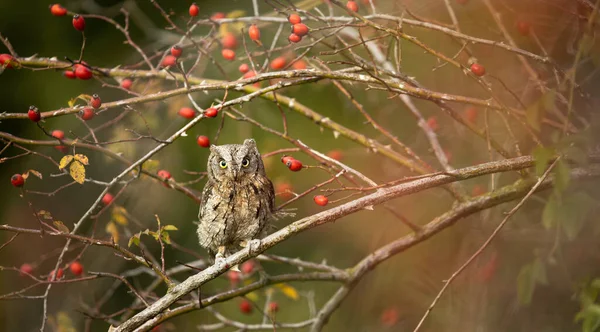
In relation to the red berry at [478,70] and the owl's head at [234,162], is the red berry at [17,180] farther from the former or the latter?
the red berry at [478,70]

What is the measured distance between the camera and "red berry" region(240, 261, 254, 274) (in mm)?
2330

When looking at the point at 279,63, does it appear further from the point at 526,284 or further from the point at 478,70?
the point at 526,284

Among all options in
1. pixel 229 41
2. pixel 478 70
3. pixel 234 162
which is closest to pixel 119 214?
pixel 234 162

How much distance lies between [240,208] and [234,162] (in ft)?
0.48

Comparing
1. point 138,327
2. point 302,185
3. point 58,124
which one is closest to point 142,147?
point 58,124

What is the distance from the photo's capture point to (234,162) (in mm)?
1697

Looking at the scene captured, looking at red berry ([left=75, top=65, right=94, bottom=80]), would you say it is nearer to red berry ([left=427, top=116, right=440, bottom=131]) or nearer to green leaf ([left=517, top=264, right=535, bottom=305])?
red berry ([left=427, top=116, right=440, bottom=131])

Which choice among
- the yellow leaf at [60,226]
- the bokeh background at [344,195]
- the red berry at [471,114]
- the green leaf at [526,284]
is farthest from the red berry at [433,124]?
the yellow leaf at [60,226]

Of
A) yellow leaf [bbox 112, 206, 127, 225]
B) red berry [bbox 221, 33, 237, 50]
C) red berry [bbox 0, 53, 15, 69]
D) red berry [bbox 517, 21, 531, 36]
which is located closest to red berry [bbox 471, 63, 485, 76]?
red berry [bbox 517, 21, 531, 36]

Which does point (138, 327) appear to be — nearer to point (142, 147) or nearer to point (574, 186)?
point (574, 186)

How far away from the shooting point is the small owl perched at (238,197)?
1.73 metres

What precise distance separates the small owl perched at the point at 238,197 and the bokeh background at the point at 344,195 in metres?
0.32

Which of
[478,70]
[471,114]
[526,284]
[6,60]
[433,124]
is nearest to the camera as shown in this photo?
[526,284]

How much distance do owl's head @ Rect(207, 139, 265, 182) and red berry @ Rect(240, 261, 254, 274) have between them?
25.4 inches
